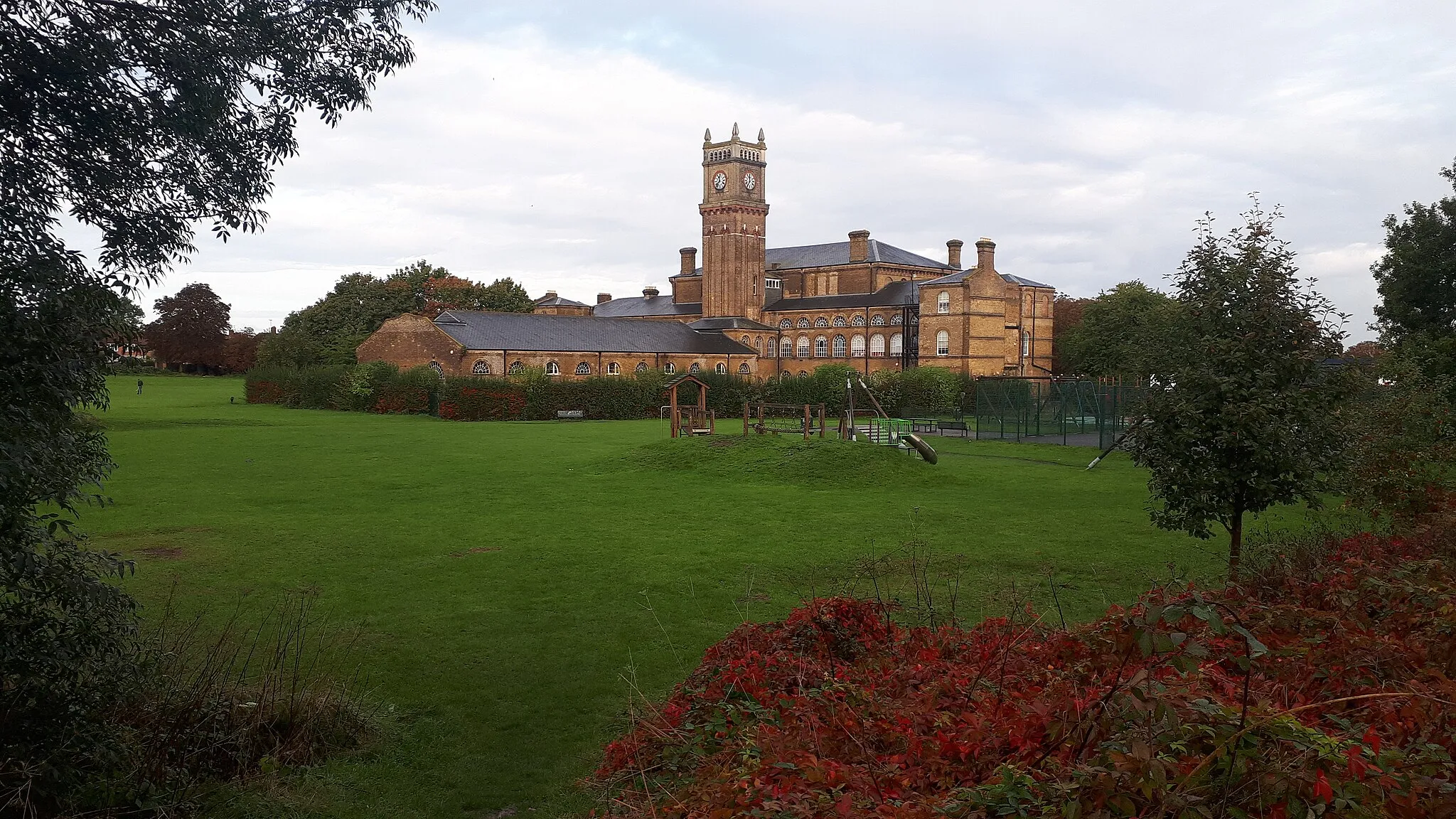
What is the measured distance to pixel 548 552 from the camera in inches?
561

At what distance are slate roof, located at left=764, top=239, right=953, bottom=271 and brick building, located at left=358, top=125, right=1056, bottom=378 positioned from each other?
6.9 inches


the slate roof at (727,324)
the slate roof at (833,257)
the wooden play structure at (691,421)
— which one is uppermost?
the slate roof at (833,257)

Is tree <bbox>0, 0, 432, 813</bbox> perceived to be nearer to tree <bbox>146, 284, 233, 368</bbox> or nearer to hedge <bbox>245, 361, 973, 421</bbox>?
hedge <bbox>245, 361, 973, 421</bbox>

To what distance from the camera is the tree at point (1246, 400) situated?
10117 mm

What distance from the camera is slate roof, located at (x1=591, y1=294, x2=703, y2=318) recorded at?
8981 cm

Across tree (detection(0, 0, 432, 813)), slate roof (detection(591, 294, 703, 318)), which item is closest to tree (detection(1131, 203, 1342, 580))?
tree (detection(0, 0, 432, 813))

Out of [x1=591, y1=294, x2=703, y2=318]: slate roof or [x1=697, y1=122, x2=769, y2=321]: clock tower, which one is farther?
[x1=591, y1=294, x2=703, y2=318]: slate roof

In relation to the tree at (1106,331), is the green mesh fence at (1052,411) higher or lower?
lower

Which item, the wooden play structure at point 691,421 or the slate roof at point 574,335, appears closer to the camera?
the wooden play structure at point 691,421

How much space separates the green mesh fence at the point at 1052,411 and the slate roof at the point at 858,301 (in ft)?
114

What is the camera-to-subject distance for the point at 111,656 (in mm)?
5902

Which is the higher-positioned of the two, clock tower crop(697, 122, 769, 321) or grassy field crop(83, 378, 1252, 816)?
clock tower crop(697, 122, 769, 321)

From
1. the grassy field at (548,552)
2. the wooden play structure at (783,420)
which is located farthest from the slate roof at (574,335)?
the grassy field at (548,552)

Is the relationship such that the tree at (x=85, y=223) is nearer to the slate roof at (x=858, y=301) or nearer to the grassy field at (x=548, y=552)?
the grassy field at (x=548, y=552)
